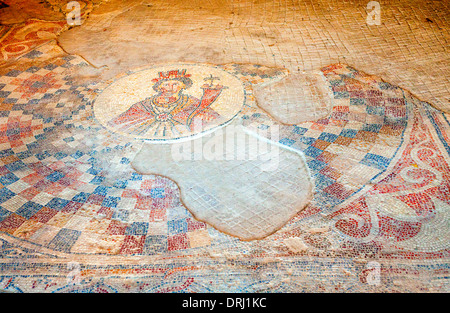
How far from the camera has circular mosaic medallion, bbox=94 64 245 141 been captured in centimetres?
470

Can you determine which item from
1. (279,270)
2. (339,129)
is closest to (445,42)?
(339,129)

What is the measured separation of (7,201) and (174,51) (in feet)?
12.5

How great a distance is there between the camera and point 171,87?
5469 mm

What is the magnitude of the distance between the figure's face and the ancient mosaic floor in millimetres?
29

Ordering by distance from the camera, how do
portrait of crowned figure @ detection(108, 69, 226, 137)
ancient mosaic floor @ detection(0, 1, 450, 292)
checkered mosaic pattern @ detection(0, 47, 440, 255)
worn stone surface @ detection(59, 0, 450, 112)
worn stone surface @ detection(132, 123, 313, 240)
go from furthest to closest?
worn stone surface @ detection(59, 0, 450, 112), portrait of crowned figure @ detection(108, 69, 226, 137), worn stone surface @ detection(132, 123, 313, 240), checkered mosaic pattern @ detection(0, 47, 440, 255), ancient mosaic floor @ detection(0, 1, 450, 292)

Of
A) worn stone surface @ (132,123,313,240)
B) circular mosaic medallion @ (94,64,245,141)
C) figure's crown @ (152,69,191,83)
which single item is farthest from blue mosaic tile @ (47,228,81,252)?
figure's crown @ (152,69,191,83)

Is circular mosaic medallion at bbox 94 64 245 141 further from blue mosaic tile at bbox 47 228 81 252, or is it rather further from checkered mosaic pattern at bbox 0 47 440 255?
blue mosaic tile at bbox 47 228 81 252

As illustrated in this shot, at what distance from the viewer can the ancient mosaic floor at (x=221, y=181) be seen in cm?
294

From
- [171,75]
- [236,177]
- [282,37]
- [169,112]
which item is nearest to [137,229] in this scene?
[236,177]

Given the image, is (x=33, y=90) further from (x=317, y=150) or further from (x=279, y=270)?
(x=279, y=270)

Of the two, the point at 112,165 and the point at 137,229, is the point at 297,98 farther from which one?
the point at 137,229

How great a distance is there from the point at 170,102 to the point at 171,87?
0.42 meters

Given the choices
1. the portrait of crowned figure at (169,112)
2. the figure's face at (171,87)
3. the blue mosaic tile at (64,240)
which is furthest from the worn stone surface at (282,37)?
the blue mosaic tile at (64,240)

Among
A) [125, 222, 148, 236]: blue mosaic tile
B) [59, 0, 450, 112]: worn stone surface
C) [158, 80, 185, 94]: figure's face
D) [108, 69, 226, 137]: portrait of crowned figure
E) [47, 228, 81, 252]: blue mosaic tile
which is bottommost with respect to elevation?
[125, 222, 148, 236]: blue mosaic tile
